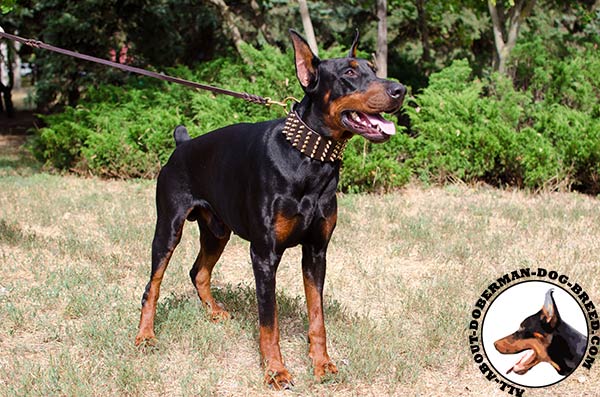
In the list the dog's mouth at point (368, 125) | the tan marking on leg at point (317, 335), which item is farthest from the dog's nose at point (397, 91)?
the tan marking on leg at point (317, 335)

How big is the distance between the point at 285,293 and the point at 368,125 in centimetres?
241

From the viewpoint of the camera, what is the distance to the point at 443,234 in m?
7.27

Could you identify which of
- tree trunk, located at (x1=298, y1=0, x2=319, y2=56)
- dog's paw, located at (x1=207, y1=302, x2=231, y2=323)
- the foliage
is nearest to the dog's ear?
dog's paw, located at (x1=207, y1=302, x2=231, y2=323)

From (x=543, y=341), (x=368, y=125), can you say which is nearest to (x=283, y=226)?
(x=368, y=125)

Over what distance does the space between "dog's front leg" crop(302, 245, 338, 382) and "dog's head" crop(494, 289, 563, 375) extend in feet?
3.49

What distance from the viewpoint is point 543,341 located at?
3920 millimetres

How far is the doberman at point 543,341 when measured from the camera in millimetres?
3928

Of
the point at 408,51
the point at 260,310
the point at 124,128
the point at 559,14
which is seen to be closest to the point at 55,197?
the point at 124,128

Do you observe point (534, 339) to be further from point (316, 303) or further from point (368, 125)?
point (368, 125)

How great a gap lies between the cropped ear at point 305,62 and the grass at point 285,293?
5.67 ft

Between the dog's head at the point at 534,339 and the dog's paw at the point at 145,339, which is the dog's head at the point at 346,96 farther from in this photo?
the dog's paw at the point at 145,339

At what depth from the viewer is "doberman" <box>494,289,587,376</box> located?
393cm

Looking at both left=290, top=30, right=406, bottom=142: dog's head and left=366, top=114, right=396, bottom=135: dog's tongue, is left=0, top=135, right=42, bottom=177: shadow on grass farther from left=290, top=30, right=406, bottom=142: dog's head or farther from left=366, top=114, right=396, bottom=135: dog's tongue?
left=366, top=114, right=396, bottom=135: dog's tongue

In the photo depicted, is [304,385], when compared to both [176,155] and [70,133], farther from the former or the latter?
[70,133]
